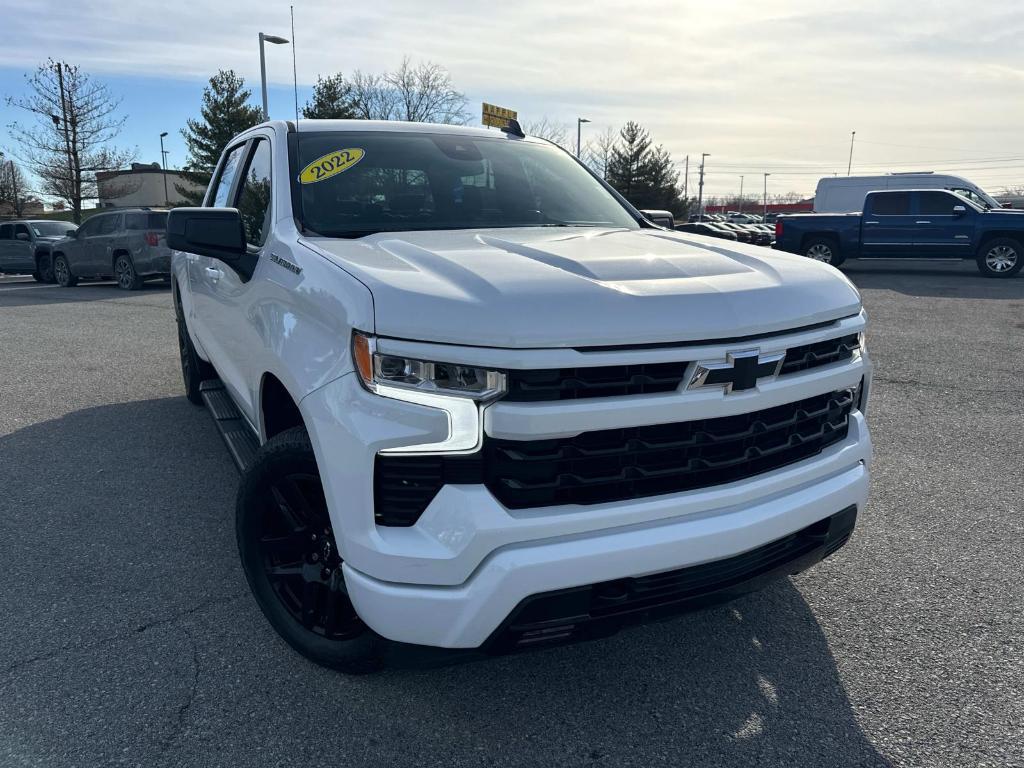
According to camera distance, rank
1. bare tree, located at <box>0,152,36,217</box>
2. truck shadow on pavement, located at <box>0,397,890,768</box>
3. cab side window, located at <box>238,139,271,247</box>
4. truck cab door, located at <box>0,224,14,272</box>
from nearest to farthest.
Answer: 1. truck shadow on pavement, located at <box>0,397,890,768</box>
2. cab side window, located at <box>238,139,271,247</box>
3. truck cab door, located at <box>0,224,14,272</box>
4. bare tree, located at <box>0,152,36,217</box>

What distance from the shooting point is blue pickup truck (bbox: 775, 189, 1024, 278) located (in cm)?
1691

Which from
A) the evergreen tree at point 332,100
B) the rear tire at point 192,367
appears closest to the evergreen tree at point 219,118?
the evergreen tree at point 332,100

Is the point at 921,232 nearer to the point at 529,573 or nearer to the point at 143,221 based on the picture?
the point at 143,221

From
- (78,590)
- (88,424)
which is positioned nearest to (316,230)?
(78,590)

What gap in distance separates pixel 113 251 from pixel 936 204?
57.9 feet

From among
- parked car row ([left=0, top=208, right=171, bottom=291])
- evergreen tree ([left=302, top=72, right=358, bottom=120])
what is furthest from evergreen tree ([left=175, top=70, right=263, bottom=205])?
parked car row ([left=0, top=208, right=171, bottom=291])

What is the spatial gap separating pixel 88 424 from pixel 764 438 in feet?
16.3

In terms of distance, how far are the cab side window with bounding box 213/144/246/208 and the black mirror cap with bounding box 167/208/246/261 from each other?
137cm

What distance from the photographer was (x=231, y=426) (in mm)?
3811

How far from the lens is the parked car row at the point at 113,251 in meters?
15.7

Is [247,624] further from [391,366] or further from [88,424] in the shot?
[88,424]

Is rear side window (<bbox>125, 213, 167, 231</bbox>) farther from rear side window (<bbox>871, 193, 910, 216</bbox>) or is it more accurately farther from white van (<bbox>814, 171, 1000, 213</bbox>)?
white van (<bbox>814, 171, 1000, 213</bbox>)

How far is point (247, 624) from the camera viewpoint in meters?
2.87

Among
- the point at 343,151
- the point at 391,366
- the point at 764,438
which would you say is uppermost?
the point at 343,151
